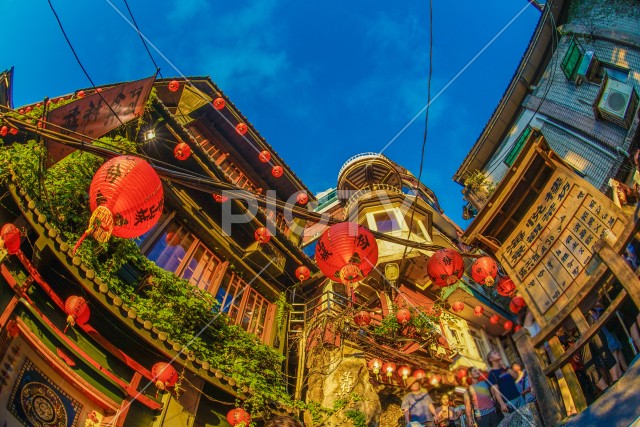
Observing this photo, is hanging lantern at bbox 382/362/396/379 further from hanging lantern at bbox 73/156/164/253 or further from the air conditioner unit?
the air conditioner unit

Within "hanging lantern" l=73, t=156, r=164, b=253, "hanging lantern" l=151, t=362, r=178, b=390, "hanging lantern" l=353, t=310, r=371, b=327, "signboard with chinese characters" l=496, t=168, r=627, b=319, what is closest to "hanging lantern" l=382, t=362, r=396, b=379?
"hanging lantern" l=353, t=310, r=371, b=327

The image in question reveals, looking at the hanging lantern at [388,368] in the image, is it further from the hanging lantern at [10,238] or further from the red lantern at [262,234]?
the hanging lantern at [10,238]

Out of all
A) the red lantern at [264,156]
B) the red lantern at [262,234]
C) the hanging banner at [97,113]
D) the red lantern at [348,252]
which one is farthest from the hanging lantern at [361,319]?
the hanging banner at [97,113]

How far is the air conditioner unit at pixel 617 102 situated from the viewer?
35.5 ft

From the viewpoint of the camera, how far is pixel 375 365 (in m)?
12.3

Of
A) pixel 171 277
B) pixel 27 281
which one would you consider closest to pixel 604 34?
pixel 171 277

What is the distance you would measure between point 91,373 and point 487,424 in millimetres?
13554

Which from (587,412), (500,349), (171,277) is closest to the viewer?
(587,412)

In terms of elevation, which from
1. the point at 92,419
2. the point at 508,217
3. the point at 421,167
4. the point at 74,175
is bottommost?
the point at 92,419

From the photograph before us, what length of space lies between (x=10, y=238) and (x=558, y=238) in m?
10.1

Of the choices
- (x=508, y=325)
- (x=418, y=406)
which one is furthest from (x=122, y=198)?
(x=508, y=325)

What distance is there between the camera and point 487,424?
13.7m

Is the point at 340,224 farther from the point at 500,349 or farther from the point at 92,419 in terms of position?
the point at 500,349

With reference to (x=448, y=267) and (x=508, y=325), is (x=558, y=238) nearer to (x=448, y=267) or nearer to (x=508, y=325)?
(x=448, y=267)
